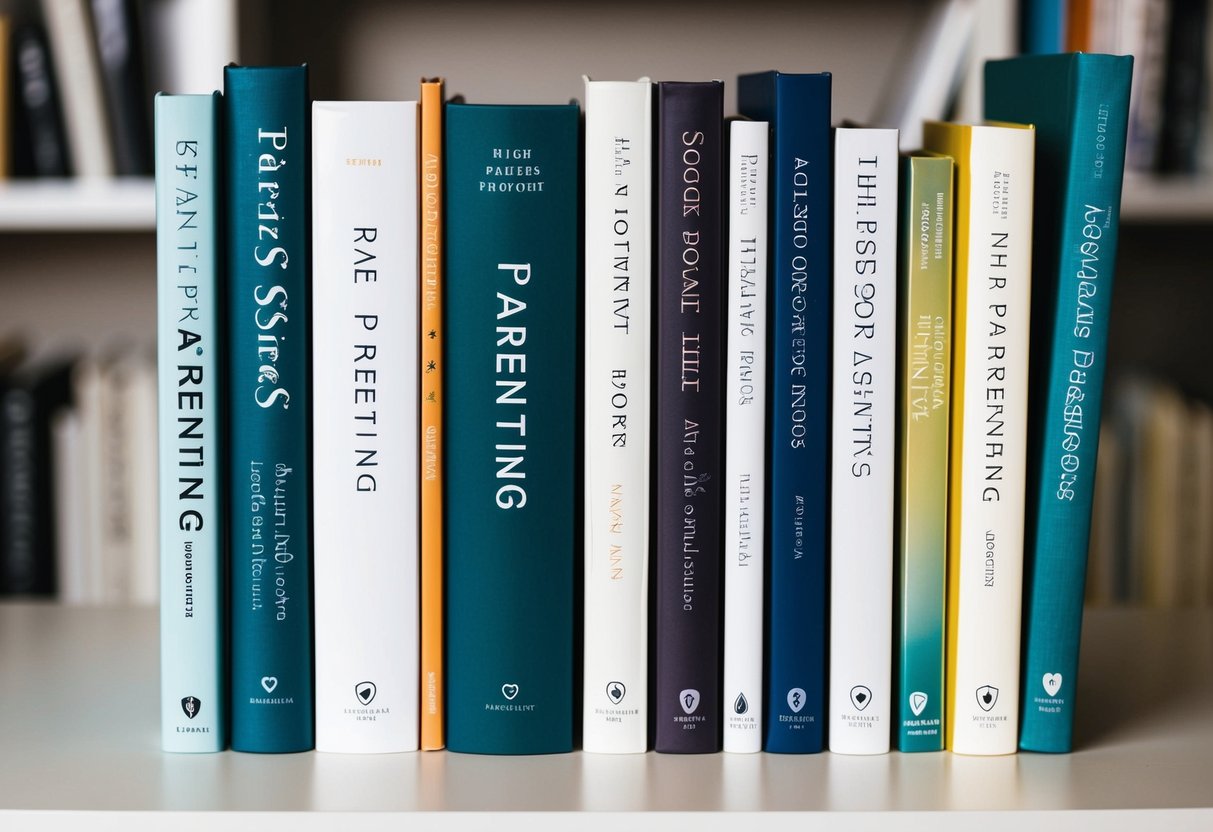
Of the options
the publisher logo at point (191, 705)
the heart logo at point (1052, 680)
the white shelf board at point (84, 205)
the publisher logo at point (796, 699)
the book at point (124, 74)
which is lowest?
the publisher logo at point (191, 705)

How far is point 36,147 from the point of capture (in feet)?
3.99

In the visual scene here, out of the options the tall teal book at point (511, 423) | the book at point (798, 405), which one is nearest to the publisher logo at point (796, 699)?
the book at point (798, 405)

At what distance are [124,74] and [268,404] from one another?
71cm

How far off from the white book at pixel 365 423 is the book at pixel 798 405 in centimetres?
18

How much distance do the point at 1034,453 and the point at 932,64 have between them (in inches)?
27.3

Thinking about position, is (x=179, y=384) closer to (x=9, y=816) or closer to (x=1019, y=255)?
(x=9, y=816)

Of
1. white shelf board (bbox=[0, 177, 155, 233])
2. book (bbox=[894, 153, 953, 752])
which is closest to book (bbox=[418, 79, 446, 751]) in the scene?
book (bbox=[894, 153, 953, 752])

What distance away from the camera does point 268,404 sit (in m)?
0.61

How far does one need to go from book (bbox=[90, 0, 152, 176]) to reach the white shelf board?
3 centimetres

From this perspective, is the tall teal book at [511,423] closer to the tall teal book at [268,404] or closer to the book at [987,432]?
the tall teal book at [268,404]

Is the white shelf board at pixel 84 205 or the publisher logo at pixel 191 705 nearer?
the publisher logo at pixel 191 705

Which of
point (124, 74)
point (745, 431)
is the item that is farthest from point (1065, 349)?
point (124, 74)

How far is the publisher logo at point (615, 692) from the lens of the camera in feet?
2.05

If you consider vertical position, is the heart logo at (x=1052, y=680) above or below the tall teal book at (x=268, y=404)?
below
